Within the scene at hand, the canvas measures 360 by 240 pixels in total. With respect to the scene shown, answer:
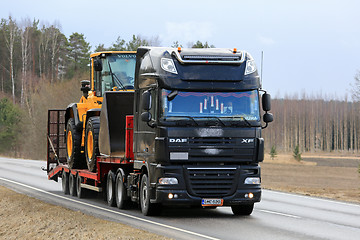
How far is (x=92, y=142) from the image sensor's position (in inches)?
755

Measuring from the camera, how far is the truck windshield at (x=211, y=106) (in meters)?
14.8

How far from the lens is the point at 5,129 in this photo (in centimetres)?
9319

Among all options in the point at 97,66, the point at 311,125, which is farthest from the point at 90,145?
the point at 311,125

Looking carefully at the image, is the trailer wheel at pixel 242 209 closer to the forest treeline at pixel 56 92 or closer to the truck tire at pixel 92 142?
the truck tire at pixel 92 142

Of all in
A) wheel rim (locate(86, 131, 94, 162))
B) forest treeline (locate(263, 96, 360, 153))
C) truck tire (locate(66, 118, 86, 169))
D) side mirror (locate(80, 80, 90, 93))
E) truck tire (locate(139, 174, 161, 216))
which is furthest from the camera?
forest treeline (locate(263, 96, 360, 153))

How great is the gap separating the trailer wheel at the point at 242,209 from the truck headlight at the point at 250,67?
9.82 ft

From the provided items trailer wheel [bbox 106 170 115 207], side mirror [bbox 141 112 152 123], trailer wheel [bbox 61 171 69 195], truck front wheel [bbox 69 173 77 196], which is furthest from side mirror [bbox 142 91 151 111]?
trailer wheel [bbox 61 171 69 195]

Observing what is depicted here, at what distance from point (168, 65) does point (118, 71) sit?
5817 millimetres

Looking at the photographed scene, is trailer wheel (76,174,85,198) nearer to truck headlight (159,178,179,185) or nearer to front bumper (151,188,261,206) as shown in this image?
front bumper (151,188,261,206)

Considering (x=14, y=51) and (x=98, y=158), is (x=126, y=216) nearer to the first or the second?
(x=98, y=158)

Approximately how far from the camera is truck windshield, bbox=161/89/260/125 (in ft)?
48.4

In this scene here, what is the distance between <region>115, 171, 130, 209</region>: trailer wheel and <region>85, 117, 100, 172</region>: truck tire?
53.7 inches

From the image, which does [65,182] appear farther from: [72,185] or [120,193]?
[120,193]

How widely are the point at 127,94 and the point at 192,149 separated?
3978mm
